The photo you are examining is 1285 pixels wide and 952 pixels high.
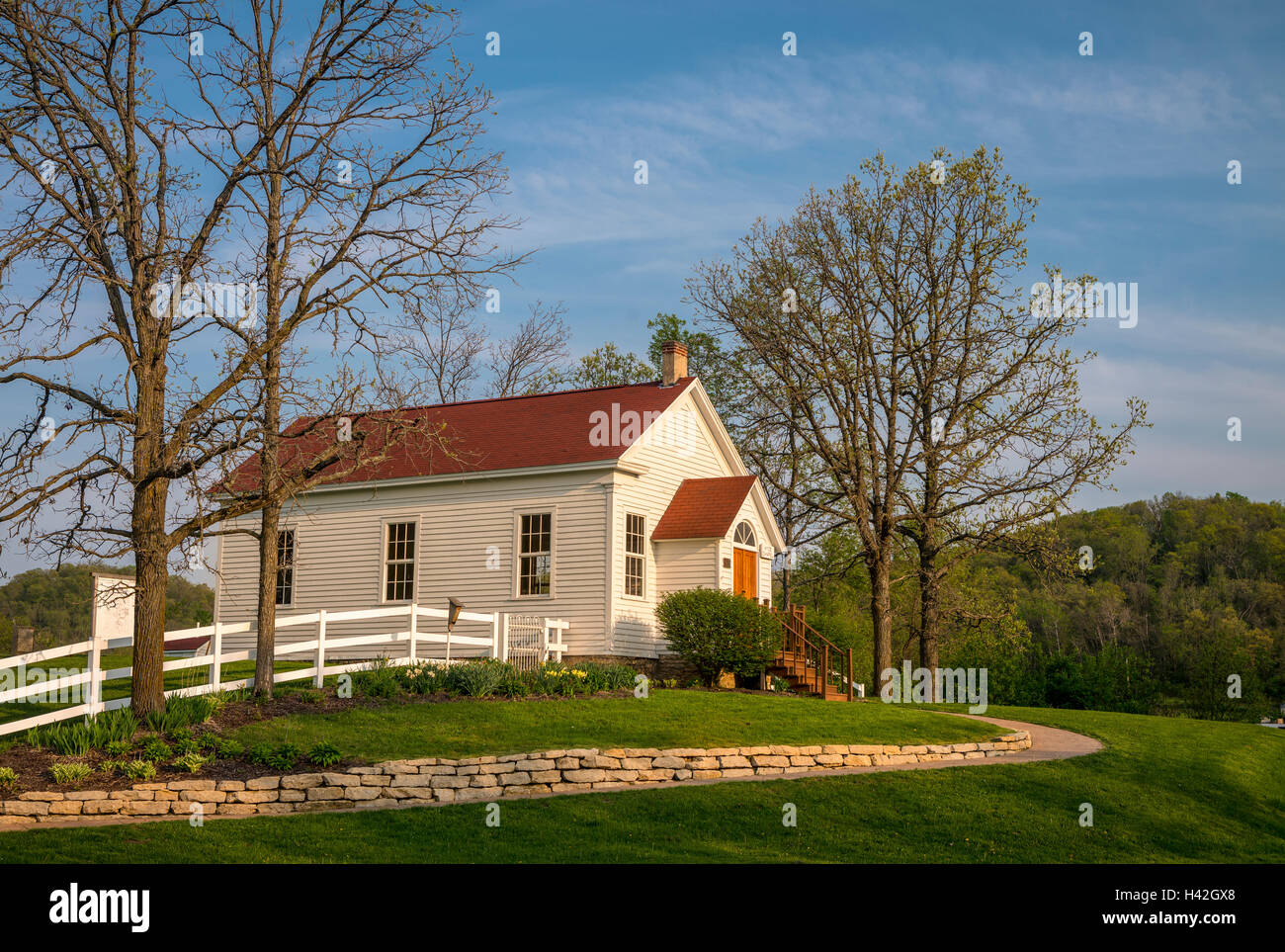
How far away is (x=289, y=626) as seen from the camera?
25047 mm

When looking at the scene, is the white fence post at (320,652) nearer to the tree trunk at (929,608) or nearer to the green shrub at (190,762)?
the green shrub at (190,762)

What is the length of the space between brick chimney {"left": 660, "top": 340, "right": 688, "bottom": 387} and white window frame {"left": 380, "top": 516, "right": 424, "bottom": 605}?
6.53 meters

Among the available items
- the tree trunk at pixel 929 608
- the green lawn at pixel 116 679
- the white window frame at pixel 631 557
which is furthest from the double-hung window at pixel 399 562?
the tree trunk at pixel 929 608

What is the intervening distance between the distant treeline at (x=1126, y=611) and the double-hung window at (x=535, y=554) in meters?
9.39

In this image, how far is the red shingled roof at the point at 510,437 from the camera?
76.9ft

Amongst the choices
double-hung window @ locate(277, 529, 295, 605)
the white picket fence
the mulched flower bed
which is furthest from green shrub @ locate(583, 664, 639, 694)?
double-hung window @ locate(277, 529, 295, 605)

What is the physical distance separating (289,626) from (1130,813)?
59.1ft

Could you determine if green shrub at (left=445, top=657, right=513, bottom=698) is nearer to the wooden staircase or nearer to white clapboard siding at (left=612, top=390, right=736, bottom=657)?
white clapboard siding at (left=612, top=390, right=736, bottom=657)

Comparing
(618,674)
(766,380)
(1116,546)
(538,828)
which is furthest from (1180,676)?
(538,828)

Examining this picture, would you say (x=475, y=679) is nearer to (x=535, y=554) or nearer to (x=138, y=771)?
(x=535, y=554)

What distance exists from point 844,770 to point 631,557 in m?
8.78

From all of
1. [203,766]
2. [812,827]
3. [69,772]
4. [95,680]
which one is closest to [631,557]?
[95,680]

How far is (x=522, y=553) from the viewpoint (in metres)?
23.4
